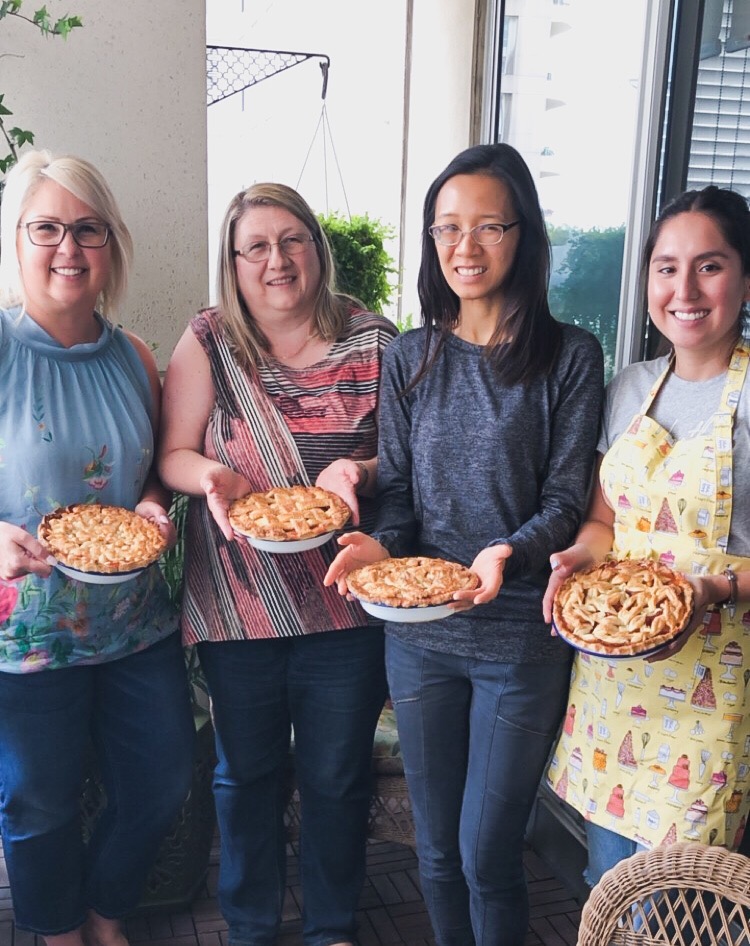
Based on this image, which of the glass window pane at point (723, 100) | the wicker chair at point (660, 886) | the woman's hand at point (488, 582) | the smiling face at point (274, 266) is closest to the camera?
the wicker chair at point (660, 886)

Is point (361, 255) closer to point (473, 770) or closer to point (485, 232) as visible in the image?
point (485, 232)

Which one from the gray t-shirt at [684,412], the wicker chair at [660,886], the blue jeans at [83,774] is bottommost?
the blue jeans at [83,774]

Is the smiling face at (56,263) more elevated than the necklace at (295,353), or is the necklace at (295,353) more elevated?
the smiling face at (56,263)

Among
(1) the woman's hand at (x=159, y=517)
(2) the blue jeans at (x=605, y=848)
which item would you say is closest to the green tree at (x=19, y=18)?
(1) the woman's hand at (x=159, y=517)

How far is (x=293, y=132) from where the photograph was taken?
6328mm

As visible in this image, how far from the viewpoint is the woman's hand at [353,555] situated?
1.75m

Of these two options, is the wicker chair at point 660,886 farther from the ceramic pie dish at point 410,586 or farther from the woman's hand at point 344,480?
the woman's hand at point 344,480

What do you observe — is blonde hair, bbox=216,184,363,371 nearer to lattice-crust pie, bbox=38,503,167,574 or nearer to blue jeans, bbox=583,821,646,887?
lattice-crust pie, bbox=38,503,167,574

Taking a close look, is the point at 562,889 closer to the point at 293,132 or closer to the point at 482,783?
the point at 482,783

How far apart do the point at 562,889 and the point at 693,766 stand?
1237mm

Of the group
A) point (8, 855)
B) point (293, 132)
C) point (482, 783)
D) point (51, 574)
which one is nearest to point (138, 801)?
point (8, 855)

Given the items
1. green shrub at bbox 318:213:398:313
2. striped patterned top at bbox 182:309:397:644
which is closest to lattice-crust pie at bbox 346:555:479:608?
striped patterned top at bbox 182:309:397:644

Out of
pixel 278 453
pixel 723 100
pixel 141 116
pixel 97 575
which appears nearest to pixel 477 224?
pixel 278 453

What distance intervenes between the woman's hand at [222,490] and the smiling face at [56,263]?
42 cm
